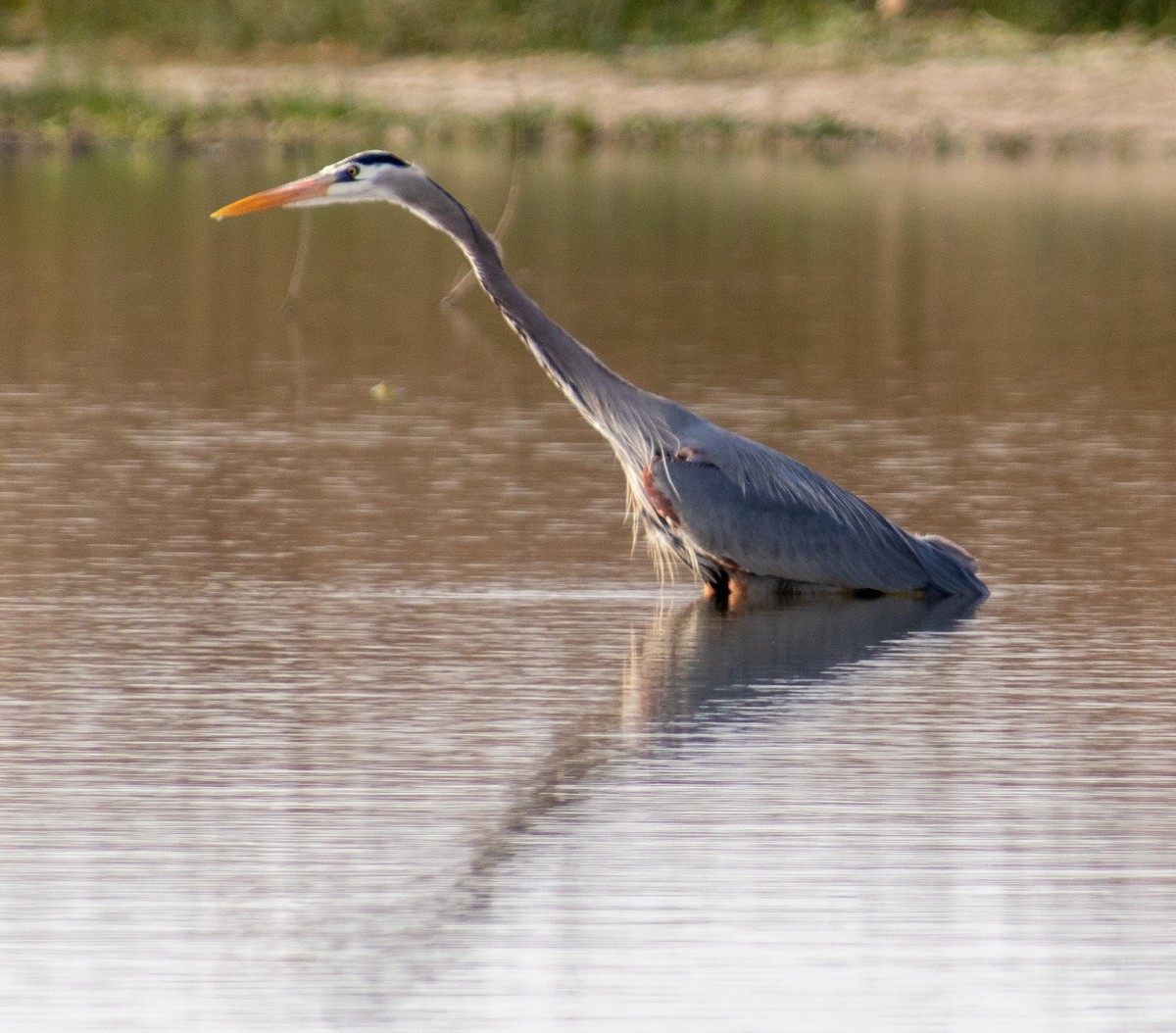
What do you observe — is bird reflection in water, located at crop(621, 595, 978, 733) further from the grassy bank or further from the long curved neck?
the grassy bank

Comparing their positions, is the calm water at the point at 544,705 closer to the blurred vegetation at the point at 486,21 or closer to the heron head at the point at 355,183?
the heron head at the point at 355,183

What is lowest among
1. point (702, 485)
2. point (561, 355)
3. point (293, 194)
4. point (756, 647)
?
point (756, 647)

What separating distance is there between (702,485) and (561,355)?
25.0 inches

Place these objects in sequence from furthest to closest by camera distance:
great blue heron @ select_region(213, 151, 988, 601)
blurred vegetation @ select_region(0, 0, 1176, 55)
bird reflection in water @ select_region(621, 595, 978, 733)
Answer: blurred vegetation @ select_region(0, 0, 1176, 55)
great blue heron @ select_region(213, 151, 988, 601)
bird reflection in water @ select_region(621, 595, 978, 733)

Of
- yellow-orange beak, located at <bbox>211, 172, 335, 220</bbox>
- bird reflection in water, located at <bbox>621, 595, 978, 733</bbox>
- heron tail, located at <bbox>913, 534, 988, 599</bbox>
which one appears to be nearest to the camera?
bird reflection in water, located at <bbox>621, 595, 978, 733</bbox>

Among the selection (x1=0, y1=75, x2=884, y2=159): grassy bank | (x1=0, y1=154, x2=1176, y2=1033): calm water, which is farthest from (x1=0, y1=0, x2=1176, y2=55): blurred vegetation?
(x1=0, y1=154, x2=1176, y2=1033): calm water

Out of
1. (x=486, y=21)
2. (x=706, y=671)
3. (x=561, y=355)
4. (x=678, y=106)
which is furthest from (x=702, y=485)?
(x=486, y=21)

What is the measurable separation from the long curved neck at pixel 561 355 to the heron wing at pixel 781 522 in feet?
0.48

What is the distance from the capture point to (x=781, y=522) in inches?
385

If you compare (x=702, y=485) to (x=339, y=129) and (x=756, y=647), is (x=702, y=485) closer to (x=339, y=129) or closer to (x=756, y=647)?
(x=756, y=647)

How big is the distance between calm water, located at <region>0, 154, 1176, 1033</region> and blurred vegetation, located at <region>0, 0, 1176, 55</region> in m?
27.3

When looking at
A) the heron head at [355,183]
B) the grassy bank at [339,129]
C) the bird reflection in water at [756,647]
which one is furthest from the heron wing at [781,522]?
the grassy bank at [339,129]

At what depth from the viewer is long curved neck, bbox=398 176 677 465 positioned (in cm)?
966

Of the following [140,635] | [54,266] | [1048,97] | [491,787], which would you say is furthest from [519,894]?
[1048,97]
